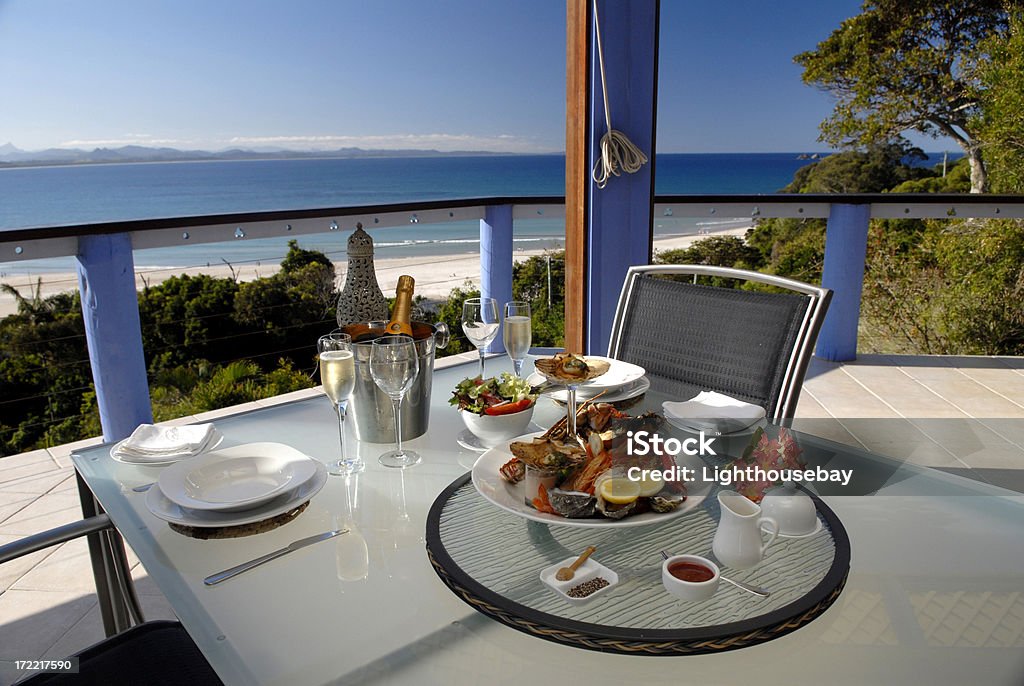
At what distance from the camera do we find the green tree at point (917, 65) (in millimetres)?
9734

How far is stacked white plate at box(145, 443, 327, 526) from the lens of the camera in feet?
3.13

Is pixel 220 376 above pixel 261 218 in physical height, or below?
below

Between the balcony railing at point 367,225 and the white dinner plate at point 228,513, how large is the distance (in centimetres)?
191

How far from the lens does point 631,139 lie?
291 centimetres

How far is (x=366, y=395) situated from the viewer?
1.24m

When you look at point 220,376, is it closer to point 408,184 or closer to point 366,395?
point 366,395

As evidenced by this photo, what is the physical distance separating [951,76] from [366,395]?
37.8ft

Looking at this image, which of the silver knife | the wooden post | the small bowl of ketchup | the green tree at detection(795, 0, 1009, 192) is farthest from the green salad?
the green tree at detection(795, 0, 1009, 192)

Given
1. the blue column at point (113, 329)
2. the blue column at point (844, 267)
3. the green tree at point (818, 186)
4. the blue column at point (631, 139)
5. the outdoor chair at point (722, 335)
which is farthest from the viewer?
the green tree at point (818, 186)

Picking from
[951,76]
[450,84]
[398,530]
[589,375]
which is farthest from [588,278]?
[450,84]

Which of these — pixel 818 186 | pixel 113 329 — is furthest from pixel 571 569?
pixel 818 186

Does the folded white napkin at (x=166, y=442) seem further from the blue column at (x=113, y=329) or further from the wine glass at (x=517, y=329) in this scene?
the blue column at (x=113, y=329)

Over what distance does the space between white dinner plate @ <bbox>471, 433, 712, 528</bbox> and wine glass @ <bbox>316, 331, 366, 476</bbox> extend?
0.25m

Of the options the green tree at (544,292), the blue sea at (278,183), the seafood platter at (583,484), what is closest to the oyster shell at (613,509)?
the seafood platter at (583,484)
